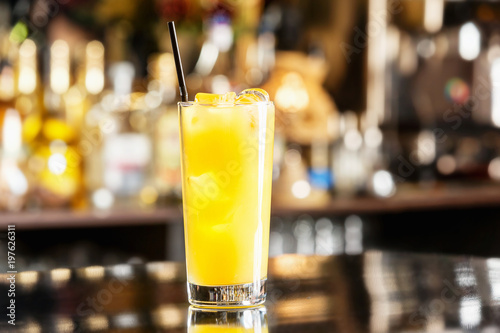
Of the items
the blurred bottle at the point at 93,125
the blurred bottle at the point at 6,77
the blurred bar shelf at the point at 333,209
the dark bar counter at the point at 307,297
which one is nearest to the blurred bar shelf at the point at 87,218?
the blurred bar shelf at the point at 333,209

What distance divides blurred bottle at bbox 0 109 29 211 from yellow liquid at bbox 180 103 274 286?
1148 millimetres

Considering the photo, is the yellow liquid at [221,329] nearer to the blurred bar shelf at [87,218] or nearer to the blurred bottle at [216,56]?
the blurred bar shelf at [87,218]

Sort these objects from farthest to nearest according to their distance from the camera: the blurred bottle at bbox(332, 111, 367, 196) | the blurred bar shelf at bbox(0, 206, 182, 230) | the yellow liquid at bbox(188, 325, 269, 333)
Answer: the blurred bottle at bbox(332, 111, 367, 196)
the blurred bar shelf at bbox(0, 206, 182, 230)
the yellow liquid at bbox(188, 325, 269, 333)

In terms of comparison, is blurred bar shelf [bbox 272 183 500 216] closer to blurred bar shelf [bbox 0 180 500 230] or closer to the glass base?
blurred bar shelf [bbox 0 180 500 230]

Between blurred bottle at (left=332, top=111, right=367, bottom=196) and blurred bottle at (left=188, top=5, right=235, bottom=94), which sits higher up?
blurred bottle at (left=188, top=5, right=235, bottom=94)

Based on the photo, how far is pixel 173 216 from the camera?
1.86 m

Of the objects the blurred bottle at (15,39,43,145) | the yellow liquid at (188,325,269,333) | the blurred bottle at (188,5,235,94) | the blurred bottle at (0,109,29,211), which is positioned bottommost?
the yellow liquid at (188,325,269,333)

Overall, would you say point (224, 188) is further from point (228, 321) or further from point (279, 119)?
point (279, 119)

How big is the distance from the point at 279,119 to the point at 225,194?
1.56 m

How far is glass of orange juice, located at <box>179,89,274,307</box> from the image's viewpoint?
2.35 ft

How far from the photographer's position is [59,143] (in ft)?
6.09

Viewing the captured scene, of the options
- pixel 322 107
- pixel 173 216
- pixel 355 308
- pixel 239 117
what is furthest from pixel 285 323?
pixel 322 107

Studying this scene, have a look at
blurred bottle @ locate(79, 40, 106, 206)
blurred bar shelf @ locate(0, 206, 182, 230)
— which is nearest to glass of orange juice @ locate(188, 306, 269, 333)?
blurred bar shelf @ locate(0, 206, 182, 230)

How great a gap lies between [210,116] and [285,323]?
0.74 ft
